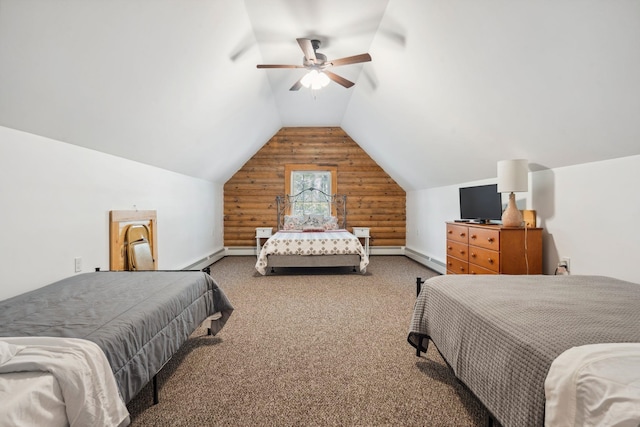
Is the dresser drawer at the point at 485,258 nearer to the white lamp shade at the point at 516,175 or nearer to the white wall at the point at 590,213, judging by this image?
the white wall at the point at 590,213

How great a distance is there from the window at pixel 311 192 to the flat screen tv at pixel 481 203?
341 centimetres

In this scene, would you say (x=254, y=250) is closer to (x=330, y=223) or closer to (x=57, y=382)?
(x=330, y=223)

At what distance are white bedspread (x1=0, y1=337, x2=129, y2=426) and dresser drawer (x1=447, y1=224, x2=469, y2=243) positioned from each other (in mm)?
3505

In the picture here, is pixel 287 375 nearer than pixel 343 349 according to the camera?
Yes

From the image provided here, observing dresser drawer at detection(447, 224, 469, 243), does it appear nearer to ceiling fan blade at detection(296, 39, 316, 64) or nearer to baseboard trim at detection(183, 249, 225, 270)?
ceiling fan blade at detection(296, 39, 316, 64)

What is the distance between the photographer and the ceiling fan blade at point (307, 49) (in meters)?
2.89

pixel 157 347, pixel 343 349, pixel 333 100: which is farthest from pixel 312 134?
pixel 157 347

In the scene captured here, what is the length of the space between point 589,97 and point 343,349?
7.74ft

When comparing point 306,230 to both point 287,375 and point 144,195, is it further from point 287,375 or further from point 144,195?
point 287,375

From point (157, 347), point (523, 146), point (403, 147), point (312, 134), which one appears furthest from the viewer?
point (312, 134)

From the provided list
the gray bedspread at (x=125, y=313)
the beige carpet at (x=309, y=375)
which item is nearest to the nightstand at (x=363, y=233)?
the beige carpet at (x=309, y=375)

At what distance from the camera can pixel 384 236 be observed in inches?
285

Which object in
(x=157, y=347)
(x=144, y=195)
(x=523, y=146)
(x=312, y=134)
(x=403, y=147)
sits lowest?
(x=157, y=347)

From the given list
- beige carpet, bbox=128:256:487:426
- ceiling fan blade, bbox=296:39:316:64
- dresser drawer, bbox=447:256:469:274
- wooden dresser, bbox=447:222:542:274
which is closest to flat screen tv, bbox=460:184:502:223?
wooden dresser, bbox=447:222:542:274
